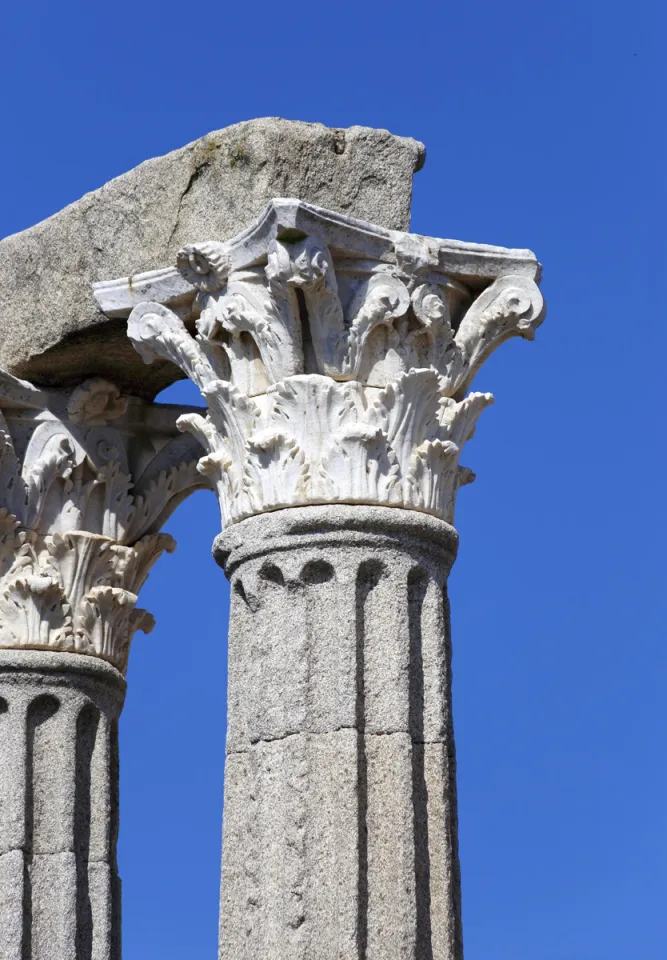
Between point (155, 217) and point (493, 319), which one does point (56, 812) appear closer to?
point (155, 217)

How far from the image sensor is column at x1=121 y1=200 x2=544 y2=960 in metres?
11.0

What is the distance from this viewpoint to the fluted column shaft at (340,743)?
10.9 metres

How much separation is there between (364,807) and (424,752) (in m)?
0.50

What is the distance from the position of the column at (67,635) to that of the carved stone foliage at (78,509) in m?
0.01

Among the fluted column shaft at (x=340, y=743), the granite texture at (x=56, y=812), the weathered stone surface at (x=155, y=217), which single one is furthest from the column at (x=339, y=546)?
the granite texture at (x=56, y=812)

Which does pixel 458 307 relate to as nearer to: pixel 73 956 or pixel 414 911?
pixel 414 911

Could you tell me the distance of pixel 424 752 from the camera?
11328 mm

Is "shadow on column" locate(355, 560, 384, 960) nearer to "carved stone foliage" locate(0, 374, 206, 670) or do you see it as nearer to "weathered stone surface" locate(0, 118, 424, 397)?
"weathered stone surface" locate(0, 118, 424, 397)

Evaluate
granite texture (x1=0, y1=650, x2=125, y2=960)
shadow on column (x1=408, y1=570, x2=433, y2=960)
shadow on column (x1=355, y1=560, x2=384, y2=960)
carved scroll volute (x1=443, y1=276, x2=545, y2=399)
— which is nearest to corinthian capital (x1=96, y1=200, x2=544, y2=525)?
carved scroll volute (x1=443, y1=276, x2=545, y2=399)

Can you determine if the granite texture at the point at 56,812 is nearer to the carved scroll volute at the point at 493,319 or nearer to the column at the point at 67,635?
the column at the point at 67,635

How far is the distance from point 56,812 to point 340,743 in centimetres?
449

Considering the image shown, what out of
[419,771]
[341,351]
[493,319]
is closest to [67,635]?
[341,351]

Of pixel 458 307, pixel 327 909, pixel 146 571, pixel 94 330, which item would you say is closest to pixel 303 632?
pixel 327 909

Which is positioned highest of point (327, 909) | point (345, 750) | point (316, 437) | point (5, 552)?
point (5, 552)
